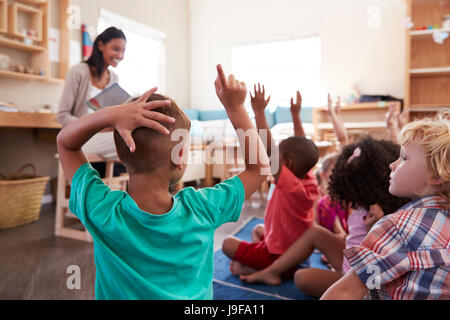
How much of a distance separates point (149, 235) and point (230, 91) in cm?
25

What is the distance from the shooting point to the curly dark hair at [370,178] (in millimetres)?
809

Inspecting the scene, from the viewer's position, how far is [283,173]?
1090 mm

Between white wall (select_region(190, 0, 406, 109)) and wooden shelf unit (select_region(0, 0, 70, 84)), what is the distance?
45.4 inches

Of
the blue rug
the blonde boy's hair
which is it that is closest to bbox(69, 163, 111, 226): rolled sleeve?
the blonde boy's hair

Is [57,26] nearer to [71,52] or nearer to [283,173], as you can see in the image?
[71,52]

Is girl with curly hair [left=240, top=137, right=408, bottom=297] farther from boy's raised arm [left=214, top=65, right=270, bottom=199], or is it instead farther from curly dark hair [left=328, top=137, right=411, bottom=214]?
boy's raised arm [left=214, top=65, right=270, bottom=199]

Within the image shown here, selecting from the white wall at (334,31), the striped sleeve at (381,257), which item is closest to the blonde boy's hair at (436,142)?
the striped sleeve at (381,257)

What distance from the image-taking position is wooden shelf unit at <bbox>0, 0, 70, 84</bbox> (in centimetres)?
237

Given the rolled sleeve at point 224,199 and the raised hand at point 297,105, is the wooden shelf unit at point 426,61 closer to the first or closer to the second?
the raised hand at point 297,105

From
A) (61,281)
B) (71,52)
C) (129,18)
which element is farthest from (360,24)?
(61,281)

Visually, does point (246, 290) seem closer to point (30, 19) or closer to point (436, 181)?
point (436, 181)

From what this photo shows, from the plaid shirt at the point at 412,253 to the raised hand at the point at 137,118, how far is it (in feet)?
1.19

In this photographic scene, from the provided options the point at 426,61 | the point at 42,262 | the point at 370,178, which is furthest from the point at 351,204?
the point at 426,61

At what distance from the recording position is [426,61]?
3.20 m
